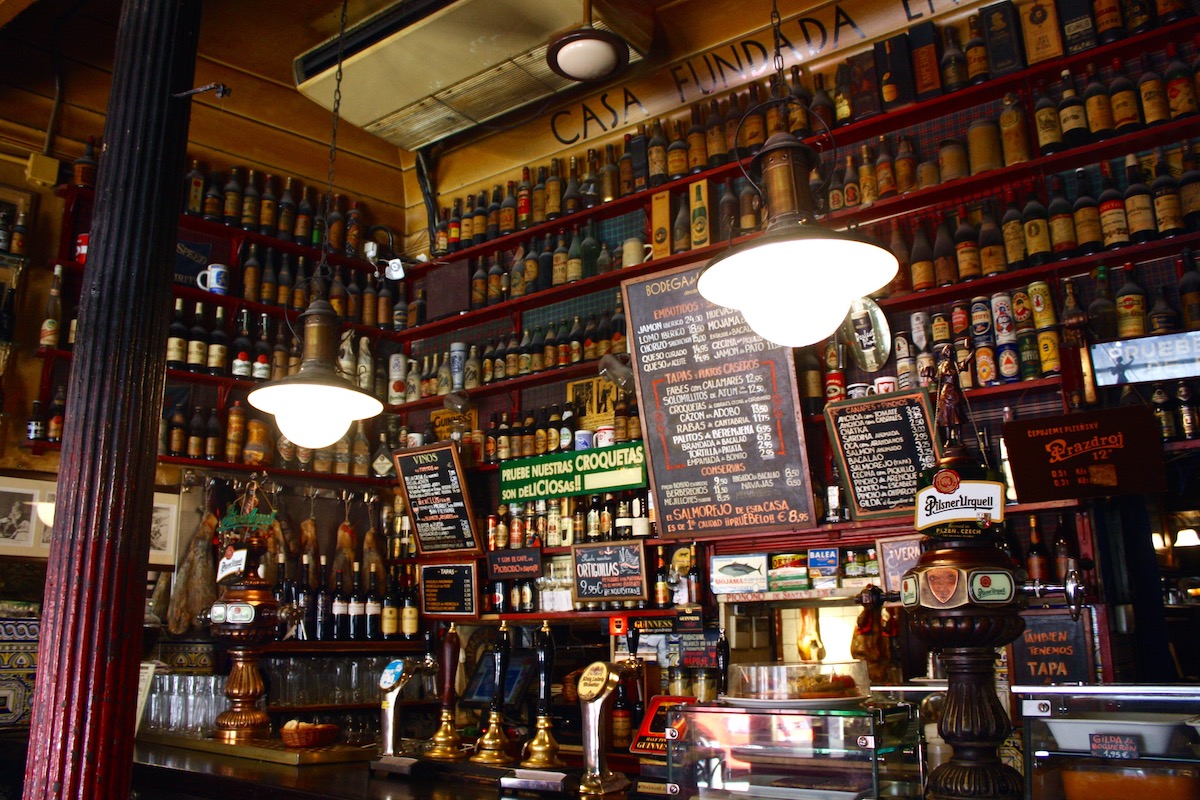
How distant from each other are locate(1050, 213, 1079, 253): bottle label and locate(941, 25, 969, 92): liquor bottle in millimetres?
801

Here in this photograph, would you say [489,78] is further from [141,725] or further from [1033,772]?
[1033,772]

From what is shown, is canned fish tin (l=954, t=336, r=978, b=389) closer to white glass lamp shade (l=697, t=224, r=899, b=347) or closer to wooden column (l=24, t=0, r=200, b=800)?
white glass lamp shade (l=697, t=224, r=899, b=347)

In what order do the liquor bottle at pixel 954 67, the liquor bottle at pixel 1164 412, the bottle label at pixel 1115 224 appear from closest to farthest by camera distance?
the liquor bottle at pixel 1164 412
the bottle label at pixel 1115 224
the liquor bottle at pixel 954 67

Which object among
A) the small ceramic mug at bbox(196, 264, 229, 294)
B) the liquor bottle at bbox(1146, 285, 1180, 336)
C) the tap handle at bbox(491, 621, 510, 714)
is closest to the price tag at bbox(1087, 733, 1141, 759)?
the tap handle at bbox(491, 621, 510, 714)

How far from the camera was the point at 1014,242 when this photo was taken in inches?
156

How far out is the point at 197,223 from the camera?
554 cm

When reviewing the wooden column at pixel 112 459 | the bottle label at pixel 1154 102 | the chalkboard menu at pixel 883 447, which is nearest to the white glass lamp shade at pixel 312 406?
the wooden column at pixel 112 459

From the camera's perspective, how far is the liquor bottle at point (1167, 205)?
11.8 ft

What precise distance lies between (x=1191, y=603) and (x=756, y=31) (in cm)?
372

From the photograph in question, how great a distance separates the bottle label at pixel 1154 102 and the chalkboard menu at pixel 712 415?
1.73m

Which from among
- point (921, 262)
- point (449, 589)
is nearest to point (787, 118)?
point (921, 262)

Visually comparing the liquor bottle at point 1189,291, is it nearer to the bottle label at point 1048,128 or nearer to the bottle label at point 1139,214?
the bottle label at point 1139,214

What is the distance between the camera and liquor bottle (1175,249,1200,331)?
3566 mm

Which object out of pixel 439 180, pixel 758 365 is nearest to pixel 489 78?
pixel 439 180
